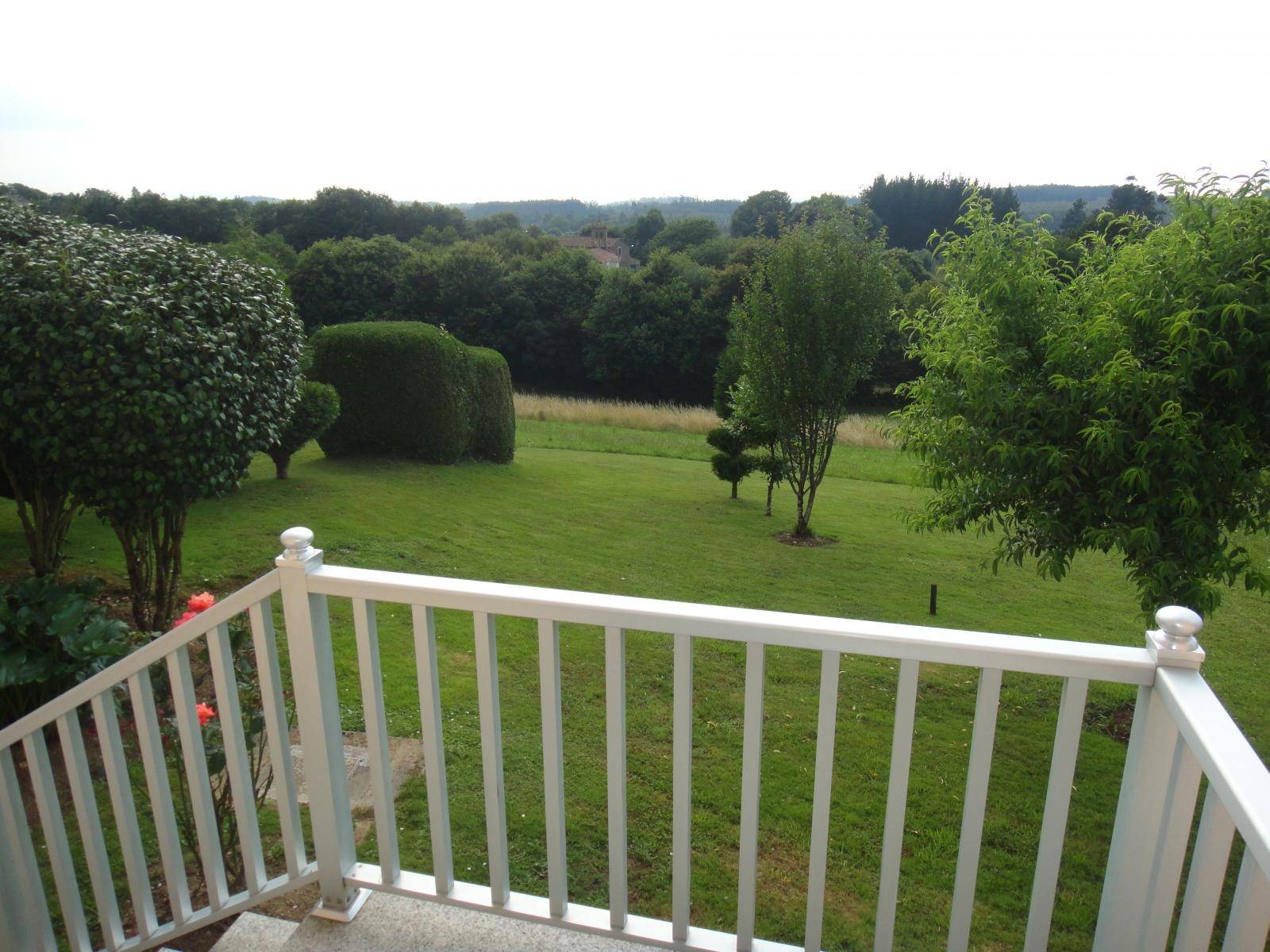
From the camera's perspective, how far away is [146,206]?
30.3 m

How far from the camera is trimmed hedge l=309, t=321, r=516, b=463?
9.71m

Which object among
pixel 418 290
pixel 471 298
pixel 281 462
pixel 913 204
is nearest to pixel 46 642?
pixel 281 462

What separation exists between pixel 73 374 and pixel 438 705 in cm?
255

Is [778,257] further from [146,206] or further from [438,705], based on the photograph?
[146,206]

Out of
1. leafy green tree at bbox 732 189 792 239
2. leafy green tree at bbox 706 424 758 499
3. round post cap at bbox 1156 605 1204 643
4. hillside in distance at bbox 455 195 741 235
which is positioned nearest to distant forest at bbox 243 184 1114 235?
hillside in distance at bbox 455 195 741 235

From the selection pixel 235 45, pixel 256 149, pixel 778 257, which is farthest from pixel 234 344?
pixel 256 149

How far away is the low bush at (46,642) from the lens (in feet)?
9.46

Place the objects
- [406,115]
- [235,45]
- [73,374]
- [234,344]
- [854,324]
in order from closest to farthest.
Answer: [73,374], [234,344], [235,45], [854,324], [406,115]

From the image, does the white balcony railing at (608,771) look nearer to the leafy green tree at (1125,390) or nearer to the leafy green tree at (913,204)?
the leafy green tree at (1125,390)

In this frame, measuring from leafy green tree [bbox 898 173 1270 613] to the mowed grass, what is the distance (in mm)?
521

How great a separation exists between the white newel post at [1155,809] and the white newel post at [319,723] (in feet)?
4.58

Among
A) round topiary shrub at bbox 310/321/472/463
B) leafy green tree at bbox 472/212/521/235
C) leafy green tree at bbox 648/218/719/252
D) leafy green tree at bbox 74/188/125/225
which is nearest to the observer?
round topiary shrub at bbox 310/321/472/463

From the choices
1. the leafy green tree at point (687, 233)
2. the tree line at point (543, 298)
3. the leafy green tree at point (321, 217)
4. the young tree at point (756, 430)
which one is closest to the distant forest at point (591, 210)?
the leafy green tree at point (687, 233)

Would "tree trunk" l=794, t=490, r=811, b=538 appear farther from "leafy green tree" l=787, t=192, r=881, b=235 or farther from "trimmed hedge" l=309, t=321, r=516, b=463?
"trimmed hedge" l=309, t=321, r=516, b=463
